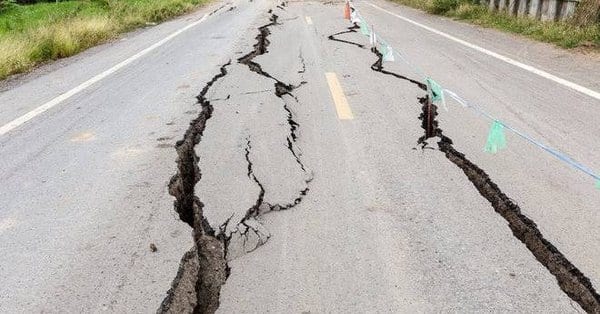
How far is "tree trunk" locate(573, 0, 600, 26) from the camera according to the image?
353 inches

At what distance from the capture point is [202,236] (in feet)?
9.39

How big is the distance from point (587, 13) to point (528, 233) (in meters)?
8.00

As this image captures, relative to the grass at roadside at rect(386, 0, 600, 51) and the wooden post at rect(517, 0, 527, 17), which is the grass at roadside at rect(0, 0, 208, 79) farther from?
the wooden post at rect(517, 0, 527, 17)

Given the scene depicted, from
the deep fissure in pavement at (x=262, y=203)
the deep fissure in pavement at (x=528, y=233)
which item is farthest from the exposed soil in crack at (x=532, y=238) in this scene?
the deep fissure in pavement at (x=262, y=203)

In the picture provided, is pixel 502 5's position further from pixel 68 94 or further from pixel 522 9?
pixel 68 94

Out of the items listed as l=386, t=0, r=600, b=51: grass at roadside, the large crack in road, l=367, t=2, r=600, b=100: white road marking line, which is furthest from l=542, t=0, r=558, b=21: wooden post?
the large crack in road

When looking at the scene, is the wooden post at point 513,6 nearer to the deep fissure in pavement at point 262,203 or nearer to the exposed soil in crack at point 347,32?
the exposed soil in crack at point 347,32

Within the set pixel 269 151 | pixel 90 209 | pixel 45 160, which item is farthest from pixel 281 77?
pixel 90 209

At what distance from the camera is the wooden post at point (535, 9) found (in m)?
10.8

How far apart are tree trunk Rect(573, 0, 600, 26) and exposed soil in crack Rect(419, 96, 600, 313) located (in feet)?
21.9

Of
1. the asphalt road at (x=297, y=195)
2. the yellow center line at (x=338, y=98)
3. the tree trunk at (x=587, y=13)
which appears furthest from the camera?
the tree trunk at (x=587, y=13)

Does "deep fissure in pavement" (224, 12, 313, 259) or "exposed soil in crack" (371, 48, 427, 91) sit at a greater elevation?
"deep fissure in pavement" (224, 12, 313, 259)

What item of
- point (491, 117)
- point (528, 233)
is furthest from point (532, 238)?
point (491, 117)

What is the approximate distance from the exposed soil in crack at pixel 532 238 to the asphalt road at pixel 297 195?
0.01 m
